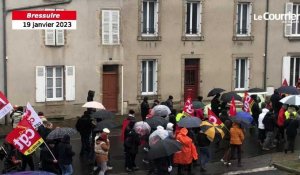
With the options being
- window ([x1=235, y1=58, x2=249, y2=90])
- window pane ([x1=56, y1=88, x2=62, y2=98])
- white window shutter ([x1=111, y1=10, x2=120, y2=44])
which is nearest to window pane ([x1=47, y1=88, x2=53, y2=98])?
window pane ([x1=56, y1=88, x2=62, y2=98])

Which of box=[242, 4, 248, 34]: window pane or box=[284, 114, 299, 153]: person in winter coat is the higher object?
box=[242, 4, 248, 34]: window pane

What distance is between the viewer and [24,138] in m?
13.6

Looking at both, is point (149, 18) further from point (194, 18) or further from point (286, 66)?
point (286, 66)

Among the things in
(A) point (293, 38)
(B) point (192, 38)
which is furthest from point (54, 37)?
(A) point (293, 38)

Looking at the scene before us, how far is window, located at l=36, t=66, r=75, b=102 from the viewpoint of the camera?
2416 cm

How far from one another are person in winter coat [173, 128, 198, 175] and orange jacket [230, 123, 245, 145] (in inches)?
75.3

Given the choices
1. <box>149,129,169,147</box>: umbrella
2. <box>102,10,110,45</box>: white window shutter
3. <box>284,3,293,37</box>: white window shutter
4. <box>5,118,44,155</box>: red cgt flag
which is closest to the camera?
<box>5,118,44,155</box>: red cgt flag

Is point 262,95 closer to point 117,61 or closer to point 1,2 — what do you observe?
point 117,61

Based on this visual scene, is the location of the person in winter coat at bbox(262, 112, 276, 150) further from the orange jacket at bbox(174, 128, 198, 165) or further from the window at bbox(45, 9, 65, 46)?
the window at bbox(45, 9, 65, 46)

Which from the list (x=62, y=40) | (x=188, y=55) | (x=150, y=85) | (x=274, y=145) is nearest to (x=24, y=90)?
(x=62, y=40)

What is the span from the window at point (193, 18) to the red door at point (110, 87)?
4.35 metres

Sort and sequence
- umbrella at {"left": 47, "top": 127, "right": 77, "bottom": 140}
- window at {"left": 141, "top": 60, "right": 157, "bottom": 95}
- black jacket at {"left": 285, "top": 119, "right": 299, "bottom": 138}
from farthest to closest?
window at {"left": 141, "top": 60, "right": 157, "bottom": 95} → black jacket at {"left": 285, "top": 119, "right": 299, "bottom": 138} → umbrella at {"left": 47, "top": 127, "right": 77, "bottom": 140}

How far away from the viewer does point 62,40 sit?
24.4 m

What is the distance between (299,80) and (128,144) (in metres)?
15.6
